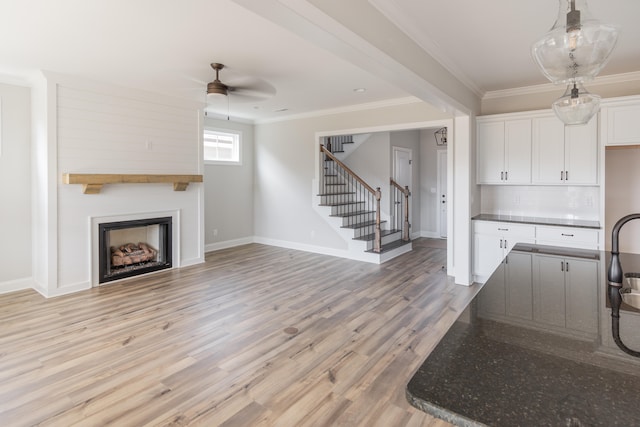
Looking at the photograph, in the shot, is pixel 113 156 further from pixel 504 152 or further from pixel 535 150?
pixel 535 150

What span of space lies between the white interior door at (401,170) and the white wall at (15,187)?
6.14 m

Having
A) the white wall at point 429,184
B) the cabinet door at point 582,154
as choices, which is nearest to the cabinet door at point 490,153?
the cabinet door at point 582,154

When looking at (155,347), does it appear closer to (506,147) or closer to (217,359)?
(217,359)

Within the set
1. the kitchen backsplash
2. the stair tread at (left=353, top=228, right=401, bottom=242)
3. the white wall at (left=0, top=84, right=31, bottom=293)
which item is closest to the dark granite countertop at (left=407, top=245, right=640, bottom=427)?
the kitchen backsplash

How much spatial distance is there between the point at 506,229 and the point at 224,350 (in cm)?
378

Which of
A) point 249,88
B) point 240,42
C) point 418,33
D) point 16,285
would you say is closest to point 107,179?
point 16,285

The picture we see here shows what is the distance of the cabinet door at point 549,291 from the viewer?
131 cm

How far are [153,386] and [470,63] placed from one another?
429cm

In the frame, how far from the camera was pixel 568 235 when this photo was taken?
13.8 ft

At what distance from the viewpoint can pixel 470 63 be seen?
3.90 metres

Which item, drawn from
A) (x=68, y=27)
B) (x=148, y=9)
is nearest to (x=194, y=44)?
(x=148, y=9)

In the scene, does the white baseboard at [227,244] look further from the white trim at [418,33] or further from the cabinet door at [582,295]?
the cabinet door at [582,295]

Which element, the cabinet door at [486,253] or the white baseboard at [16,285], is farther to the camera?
the cabinet door at [486,253]

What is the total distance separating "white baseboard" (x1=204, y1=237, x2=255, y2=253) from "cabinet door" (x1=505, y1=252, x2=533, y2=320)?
5880mm
